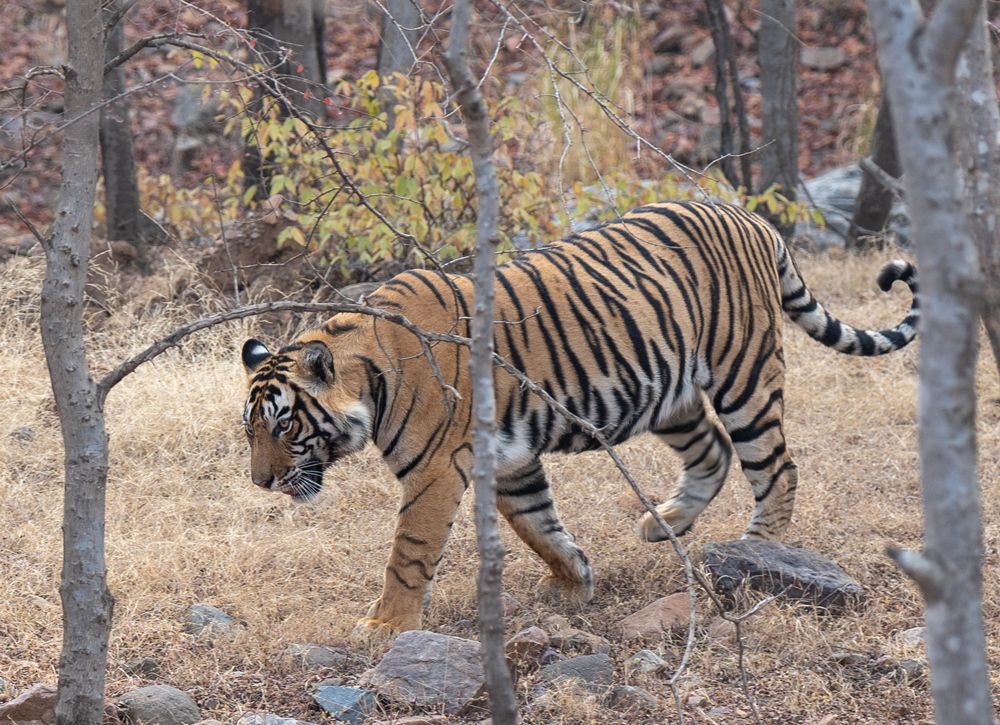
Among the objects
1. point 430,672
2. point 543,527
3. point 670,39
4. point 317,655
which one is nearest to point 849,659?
point 543,527

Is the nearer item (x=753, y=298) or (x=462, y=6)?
(x=462, y=6)

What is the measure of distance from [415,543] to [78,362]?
1.60m

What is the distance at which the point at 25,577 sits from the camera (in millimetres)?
5016

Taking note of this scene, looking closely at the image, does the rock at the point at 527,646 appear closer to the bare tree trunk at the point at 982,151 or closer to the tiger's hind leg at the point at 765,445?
the tiger's hind leg at the point at 765,445

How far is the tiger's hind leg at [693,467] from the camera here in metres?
5.69

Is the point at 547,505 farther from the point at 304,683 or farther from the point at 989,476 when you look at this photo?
the point at 989,476

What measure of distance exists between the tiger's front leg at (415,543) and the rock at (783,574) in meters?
1.05

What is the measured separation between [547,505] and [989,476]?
2.26m

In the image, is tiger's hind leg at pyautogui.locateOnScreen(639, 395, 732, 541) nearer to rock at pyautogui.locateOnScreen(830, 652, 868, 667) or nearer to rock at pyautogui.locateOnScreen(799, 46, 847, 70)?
rock at pyautogui.locateOnScreen(830, 652, 868, 667)

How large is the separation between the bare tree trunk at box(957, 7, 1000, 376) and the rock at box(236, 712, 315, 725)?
2.29 meters

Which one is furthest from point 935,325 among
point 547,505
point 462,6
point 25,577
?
point 25,577

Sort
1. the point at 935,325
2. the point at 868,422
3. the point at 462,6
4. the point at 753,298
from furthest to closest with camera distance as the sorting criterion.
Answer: the point at 868,422 < the point at 753,298 < the point at 462,6 < the point at 935,325

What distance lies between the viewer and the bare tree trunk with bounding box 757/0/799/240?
9992mm

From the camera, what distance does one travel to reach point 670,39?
15992 millimetres
